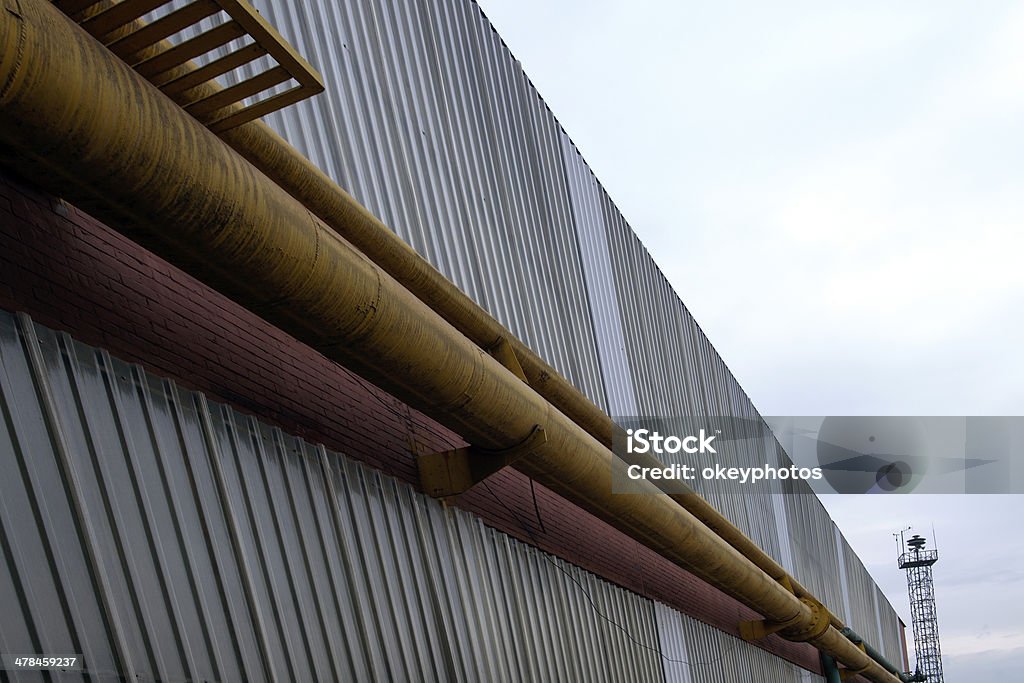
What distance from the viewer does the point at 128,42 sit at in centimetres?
475

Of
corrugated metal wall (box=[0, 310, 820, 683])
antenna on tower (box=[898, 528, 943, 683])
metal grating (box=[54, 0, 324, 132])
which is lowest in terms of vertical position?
antenna on tower (box=[898, 528, 943, 683])

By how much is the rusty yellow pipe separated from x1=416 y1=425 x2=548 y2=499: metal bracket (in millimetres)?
944

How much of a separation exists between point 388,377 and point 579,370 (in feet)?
22.0

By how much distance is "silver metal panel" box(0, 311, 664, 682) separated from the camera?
15.7 feet

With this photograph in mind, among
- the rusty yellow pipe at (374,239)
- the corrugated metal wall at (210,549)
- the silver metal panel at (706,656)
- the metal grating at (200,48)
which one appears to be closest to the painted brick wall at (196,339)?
the corrugated metal wall at (210,549)

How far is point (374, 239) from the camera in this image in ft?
23.8

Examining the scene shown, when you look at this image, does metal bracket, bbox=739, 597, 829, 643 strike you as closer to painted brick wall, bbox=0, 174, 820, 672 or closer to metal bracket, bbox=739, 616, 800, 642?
metal bracket, bbox=739, 616, 800, 642

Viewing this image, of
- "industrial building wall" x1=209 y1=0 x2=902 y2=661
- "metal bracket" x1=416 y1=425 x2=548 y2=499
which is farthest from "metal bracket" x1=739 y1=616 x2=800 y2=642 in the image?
"metal bracket" x1=416 y1=425 x2=548 y2=499

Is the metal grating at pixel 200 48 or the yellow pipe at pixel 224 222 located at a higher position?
the metal grating at pixel 200 48

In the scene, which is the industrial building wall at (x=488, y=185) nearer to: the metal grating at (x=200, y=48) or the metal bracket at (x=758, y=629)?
the metal bracket at (x=758, y=629)

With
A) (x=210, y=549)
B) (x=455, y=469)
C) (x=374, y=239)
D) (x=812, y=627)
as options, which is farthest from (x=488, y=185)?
(x=812, y=627)

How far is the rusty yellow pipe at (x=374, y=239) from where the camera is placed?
5986 mm

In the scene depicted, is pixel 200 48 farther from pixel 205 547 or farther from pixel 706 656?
pixel 706 656

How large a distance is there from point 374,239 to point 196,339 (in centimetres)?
160
